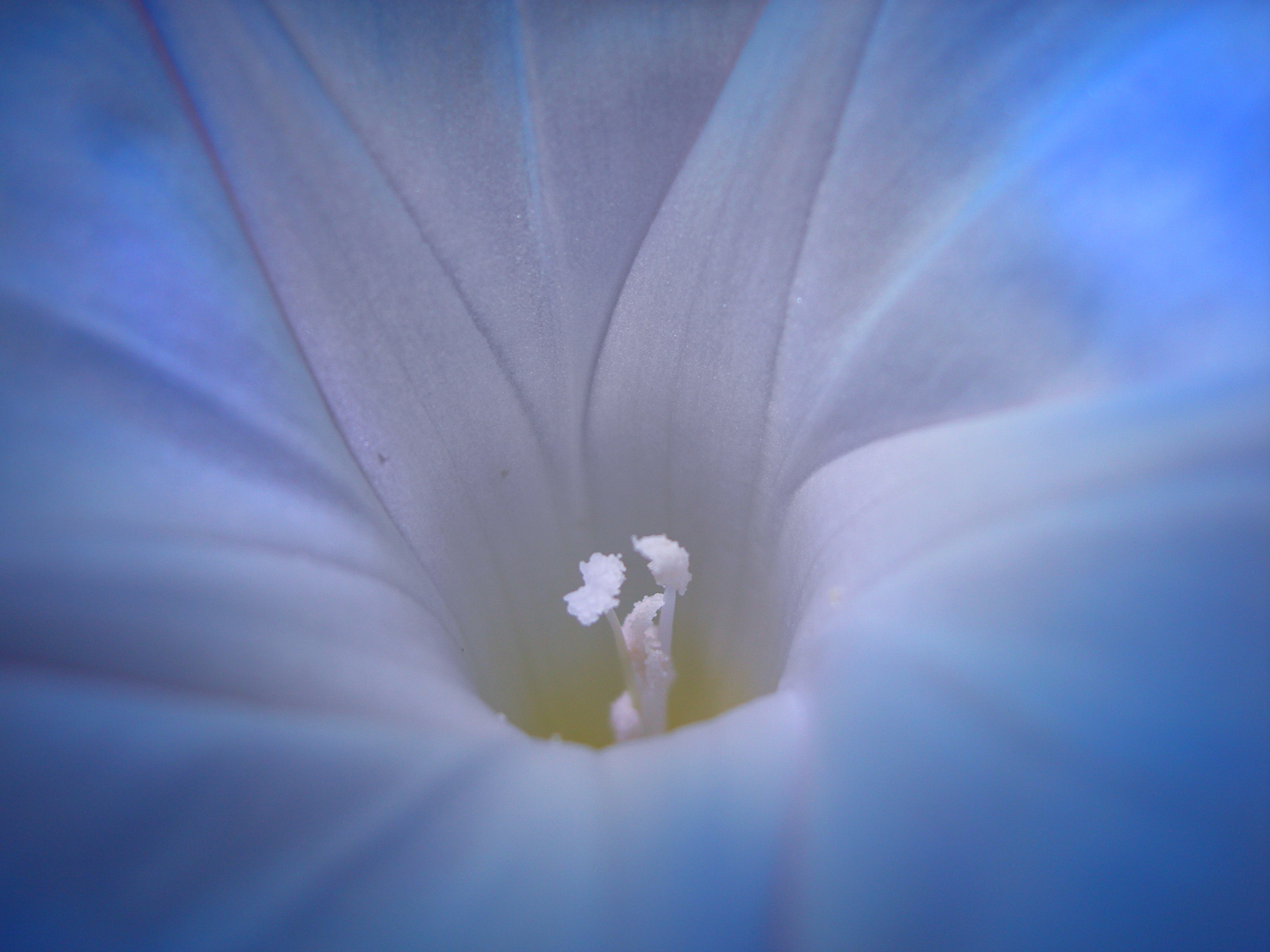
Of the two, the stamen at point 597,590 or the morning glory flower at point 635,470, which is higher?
the morning glory flower at point 635,470

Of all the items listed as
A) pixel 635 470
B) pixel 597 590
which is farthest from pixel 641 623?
pixel 635 470

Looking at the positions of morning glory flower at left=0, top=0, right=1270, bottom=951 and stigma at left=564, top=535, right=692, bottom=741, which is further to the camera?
stigma at left=564, top=535, right=692, bottom=741

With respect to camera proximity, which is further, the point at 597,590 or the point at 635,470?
the point at 635,470

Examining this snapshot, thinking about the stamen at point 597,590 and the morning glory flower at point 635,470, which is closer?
the morning glory flower at point 635,470

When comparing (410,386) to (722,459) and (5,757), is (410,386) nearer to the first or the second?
(722,459)

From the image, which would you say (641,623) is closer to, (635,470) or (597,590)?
(597,590)

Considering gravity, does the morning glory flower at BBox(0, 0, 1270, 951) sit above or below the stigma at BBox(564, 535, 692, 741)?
above
